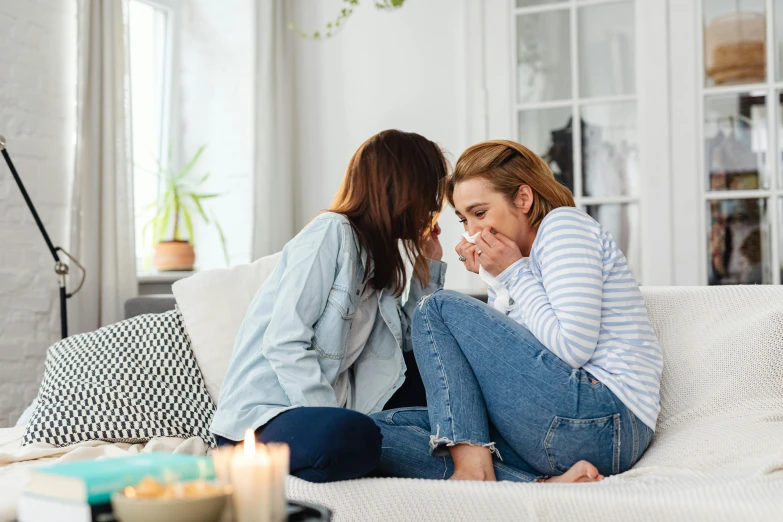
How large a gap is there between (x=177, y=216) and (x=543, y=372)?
96.6 inches

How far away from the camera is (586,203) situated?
341 cm

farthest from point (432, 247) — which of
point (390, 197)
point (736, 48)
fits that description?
point (736, 48)

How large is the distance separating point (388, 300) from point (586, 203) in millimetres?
1819

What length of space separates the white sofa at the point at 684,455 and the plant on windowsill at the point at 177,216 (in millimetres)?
1524

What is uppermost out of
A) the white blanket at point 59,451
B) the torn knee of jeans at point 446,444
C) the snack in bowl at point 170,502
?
the snack in bowl at point 170,502

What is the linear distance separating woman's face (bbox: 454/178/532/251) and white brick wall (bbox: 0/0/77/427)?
1716 mm

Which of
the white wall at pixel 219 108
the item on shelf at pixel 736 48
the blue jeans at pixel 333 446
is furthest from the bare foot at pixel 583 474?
the white wall at pixel 219 108

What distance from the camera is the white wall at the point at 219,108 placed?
3.78 metres

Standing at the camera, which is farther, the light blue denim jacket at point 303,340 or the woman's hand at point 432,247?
the woman's hand at point 432,247

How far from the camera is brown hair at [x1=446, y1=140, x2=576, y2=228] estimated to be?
169cm

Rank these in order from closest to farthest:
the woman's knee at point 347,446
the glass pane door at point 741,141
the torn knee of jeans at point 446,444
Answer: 1. the woman's knee at point 347,446
2. the torn knee of jeans at point 446,444
3. the glass pane door at point 741,141

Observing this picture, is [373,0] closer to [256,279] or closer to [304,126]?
[304,126]

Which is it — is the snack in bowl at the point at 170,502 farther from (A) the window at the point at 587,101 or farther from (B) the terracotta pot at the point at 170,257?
(A) the window at the point at 587,101

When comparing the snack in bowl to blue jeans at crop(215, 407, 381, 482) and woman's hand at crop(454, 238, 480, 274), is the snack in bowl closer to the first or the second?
blue jeans at crop(215, 407, 381, 482)
